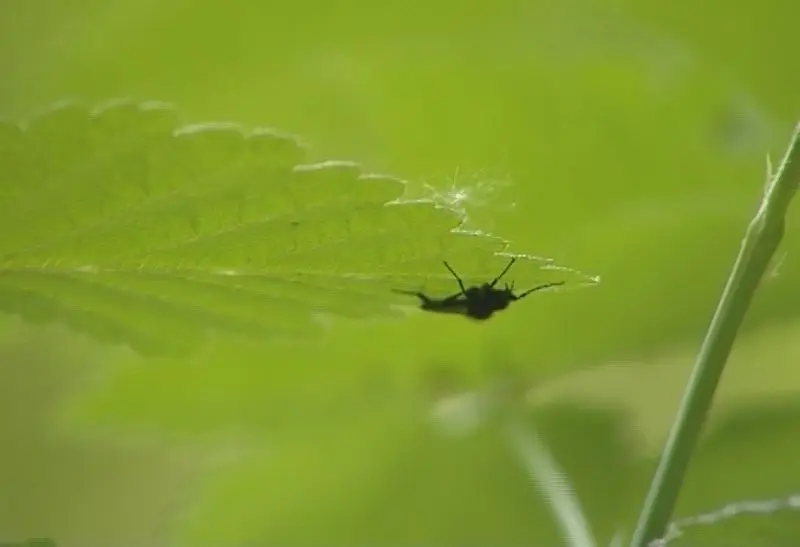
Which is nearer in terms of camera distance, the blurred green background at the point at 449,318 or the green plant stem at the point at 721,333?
the green plant stem at the point at 721,333

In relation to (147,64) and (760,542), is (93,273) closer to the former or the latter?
(147,64)

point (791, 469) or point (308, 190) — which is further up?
point (308, 190)

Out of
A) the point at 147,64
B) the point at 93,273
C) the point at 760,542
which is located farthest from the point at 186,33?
the point at 760,542

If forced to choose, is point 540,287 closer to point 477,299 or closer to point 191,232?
point 477,299

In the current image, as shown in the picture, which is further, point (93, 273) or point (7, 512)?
point (7, 512)

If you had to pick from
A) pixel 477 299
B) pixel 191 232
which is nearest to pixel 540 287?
pixel 477 299
